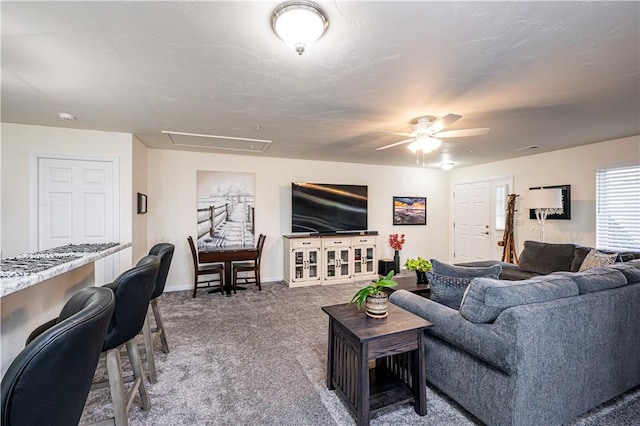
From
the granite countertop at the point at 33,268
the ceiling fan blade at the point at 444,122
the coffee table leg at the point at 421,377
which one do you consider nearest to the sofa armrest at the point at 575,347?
the coffee table leg at the point at 421,377

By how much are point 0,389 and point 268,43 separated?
1912 mm

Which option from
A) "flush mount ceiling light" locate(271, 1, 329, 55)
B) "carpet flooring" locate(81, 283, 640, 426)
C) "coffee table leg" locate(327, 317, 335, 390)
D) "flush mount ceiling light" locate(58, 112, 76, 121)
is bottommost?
"carpet flooring" locate(81, 283, 640, 426)

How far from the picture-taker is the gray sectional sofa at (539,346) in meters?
1.64

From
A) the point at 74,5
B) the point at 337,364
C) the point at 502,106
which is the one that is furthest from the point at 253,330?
the point at 502,106

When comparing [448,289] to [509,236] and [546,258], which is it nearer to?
[546,258]

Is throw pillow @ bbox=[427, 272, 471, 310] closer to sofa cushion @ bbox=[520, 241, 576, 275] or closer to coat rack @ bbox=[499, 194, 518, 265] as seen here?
sofa cushion @ bbox=[520, 241, 576, 275]

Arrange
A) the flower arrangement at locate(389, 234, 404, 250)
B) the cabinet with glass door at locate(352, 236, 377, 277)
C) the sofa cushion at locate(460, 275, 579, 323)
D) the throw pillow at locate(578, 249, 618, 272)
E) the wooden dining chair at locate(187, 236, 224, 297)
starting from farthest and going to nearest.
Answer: the flower arrangement at locate(389, 234, 404, 250) → the cabinet with glass door at locate(352, 236, 377, 277) → the wooden dining chair at locate(187, 236, 224, 297) → the throw pillow at locate(578, 249, 618, 272) → the sofa cushion at locate(460, 275, 579, 323)

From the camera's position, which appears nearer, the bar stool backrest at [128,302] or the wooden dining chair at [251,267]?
the bar stool backrest at [128,302]

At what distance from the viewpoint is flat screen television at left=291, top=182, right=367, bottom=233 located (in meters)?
5.64

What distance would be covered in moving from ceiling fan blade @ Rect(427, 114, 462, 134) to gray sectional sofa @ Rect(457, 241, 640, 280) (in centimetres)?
204

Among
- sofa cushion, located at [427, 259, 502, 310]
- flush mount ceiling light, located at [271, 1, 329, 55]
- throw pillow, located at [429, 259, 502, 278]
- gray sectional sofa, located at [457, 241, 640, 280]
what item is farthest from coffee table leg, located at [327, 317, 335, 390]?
gray sectional sofa, located at [457, 241, 640, 280]

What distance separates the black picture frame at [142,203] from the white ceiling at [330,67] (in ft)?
3.47

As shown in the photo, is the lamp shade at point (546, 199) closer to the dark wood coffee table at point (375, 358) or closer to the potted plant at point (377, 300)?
the dark wood coffee table at point (375, 358)

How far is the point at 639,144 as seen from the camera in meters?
3.98
